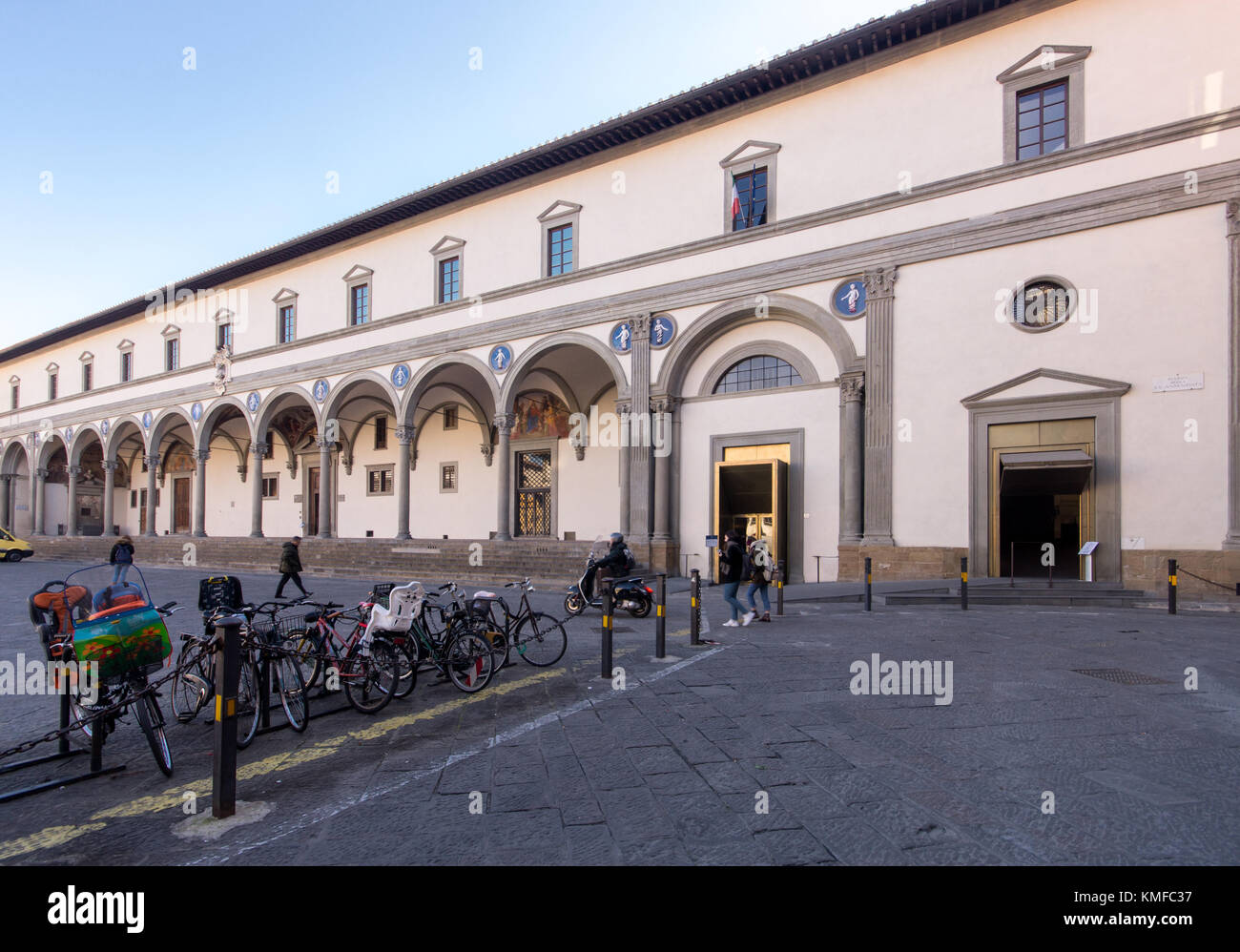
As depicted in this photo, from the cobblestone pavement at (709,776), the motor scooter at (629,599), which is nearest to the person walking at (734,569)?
the motor scooter at (629,599)

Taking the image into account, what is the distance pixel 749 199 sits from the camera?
667 inches

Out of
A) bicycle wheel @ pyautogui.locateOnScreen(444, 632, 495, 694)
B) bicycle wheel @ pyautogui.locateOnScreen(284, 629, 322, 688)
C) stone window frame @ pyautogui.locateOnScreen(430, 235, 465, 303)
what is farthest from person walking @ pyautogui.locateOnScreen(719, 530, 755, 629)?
stone window frame @ pyautogui.locateOnScreen(430, 235, 465, 303)

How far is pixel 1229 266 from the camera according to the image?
38.7 ft

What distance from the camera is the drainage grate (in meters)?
6.21

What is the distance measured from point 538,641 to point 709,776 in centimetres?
371

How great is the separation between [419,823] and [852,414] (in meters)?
13.7

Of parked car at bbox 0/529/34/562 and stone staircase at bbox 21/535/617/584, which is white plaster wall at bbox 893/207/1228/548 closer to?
stone staircase at bbox 21/535/617/584

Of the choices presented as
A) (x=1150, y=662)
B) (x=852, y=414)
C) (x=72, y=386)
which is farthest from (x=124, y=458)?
(x=1150, y=662)

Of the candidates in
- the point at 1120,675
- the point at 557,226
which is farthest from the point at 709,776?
the point at 557,226

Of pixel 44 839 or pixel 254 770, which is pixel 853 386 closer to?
pixel 254 770

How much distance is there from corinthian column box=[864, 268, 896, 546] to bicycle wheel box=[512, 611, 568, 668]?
30.9 ft

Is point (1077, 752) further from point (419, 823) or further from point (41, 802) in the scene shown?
point (41, 802)

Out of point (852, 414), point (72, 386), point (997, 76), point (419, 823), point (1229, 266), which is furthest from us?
point (72, 386)

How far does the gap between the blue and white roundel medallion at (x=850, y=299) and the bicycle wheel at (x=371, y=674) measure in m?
13.0
